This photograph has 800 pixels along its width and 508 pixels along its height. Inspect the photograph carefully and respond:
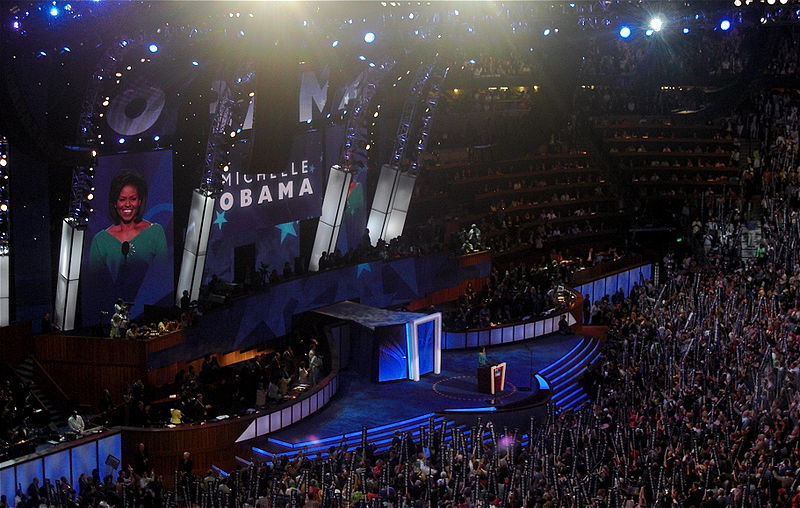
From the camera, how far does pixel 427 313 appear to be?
3022cm

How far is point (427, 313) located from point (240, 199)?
518 cm

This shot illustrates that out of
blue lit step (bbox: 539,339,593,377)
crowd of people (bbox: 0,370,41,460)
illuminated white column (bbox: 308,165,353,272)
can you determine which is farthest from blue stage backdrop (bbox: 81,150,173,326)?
blue lit step (bbox: 539,339,593,377)

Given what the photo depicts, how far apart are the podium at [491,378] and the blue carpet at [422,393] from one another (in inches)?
6.7

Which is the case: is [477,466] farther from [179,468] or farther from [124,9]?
[124,9]

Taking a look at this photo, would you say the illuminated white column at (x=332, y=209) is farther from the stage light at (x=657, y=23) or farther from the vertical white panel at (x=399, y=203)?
the stage light at (x=657, y=23)

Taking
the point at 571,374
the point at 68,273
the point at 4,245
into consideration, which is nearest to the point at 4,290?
the point at 4,245

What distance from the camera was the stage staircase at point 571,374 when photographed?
2755 centimetres

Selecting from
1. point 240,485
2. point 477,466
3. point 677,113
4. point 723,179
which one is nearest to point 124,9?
point 240,485

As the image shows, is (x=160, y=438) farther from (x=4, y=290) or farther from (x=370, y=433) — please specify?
(x=4, y=290)

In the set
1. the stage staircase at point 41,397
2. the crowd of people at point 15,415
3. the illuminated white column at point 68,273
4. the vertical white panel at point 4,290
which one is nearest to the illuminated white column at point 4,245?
the vertical white panel at point 4,290

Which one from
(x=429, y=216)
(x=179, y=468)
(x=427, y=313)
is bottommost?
(x=179, y=468)

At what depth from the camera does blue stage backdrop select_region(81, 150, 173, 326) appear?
26.2 metres

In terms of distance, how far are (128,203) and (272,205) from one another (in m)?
5.03

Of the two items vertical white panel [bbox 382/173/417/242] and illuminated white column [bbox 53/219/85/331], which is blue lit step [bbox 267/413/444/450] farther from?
vertical white panel [bbox 382/173/417/242]
